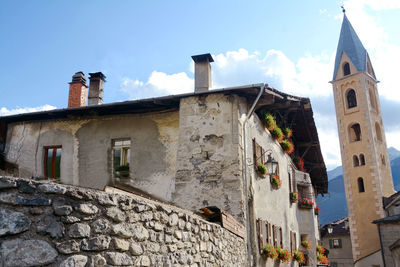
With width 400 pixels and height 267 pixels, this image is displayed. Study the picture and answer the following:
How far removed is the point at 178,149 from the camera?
35.3 feet

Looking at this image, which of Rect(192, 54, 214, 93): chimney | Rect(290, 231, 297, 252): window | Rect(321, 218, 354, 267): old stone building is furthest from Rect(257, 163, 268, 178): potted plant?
Rect(321, 218, 354, 267): old stone building

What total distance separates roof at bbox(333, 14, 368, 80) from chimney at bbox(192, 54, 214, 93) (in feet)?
113

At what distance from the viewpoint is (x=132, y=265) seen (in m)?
Answer: 3.67

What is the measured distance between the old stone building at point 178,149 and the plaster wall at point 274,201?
35mm

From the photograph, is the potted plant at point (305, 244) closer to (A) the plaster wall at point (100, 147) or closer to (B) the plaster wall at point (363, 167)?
(A) the plaster wall at point (100, 147)

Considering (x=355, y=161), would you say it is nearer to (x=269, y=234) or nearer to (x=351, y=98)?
(x=351, y=98)

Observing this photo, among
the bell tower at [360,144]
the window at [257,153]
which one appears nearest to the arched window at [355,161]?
the bell tower at [360,144]

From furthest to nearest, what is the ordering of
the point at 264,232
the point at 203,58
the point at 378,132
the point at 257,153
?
1. the point at 378,132
2. the point at 203,58
3. the point at 257,153
4. the point at 264,232

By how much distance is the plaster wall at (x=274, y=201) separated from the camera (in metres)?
10.8

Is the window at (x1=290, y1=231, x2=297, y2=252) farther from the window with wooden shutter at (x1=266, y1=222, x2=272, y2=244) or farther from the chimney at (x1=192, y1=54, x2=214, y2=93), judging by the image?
the chimney at (x1=192, y1=54, x2=214, y2=93)

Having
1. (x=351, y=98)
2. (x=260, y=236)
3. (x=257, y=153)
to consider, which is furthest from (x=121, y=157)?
(x=351, y=98)

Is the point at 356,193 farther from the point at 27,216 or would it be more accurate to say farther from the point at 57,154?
the point at 27,216

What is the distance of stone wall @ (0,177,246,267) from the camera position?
2.84 metres

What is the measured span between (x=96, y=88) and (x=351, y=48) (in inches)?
1478
